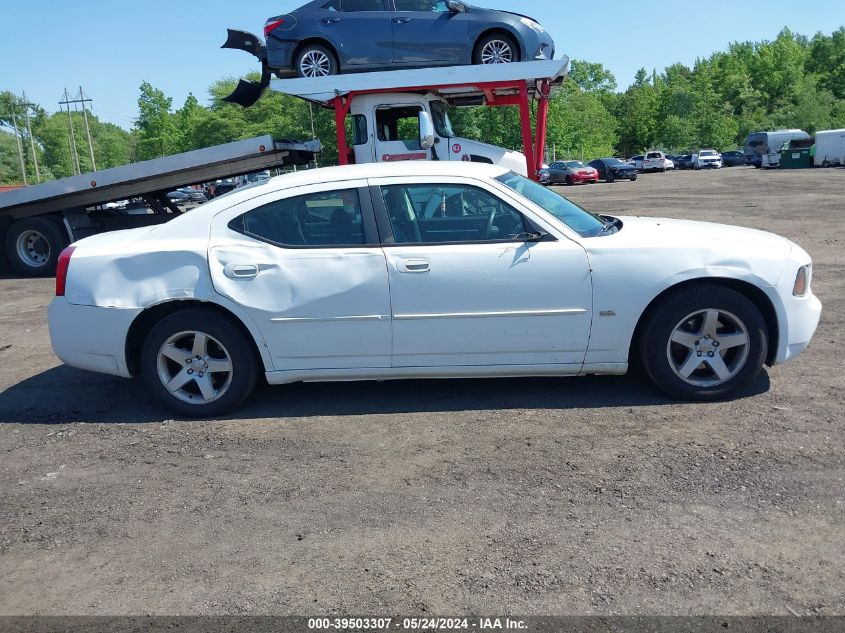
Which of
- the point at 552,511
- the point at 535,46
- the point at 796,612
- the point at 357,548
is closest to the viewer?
the point at 796,612

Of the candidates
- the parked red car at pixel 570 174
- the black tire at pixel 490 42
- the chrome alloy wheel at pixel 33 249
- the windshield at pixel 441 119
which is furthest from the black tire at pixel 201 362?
the parked red car at pixel 570 174

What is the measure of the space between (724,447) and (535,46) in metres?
8.73

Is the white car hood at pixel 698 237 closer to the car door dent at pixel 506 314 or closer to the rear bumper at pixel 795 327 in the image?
the rear bumper at pixel 795 327

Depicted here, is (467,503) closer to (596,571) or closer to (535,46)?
(596,571)

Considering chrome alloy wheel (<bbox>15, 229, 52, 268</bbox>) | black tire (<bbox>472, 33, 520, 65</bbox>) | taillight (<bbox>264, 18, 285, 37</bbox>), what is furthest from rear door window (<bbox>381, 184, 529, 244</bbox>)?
chrome alloy wheel (<bbox>15, 229, 52, 268</bbox>)

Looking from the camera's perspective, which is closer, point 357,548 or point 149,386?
point 357,548

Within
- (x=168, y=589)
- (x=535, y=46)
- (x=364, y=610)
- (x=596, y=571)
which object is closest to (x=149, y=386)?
(x=168, y=589)

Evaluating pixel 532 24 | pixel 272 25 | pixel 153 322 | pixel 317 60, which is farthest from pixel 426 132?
pixel 153 322

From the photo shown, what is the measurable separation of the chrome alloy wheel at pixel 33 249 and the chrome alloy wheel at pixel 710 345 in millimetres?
10730

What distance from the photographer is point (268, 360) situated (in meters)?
5.06

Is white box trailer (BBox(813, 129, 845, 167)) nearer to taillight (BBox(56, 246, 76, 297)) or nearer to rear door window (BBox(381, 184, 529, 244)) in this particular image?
rear door window (BBox(381, 184, 529, 244))

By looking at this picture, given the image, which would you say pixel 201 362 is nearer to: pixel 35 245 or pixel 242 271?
pixel 242 271

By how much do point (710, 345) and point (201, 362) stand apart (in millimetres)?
3346

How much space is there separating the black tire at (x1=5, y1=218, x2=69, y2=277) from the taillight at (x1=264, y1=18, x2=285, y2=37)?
4.55 meters
